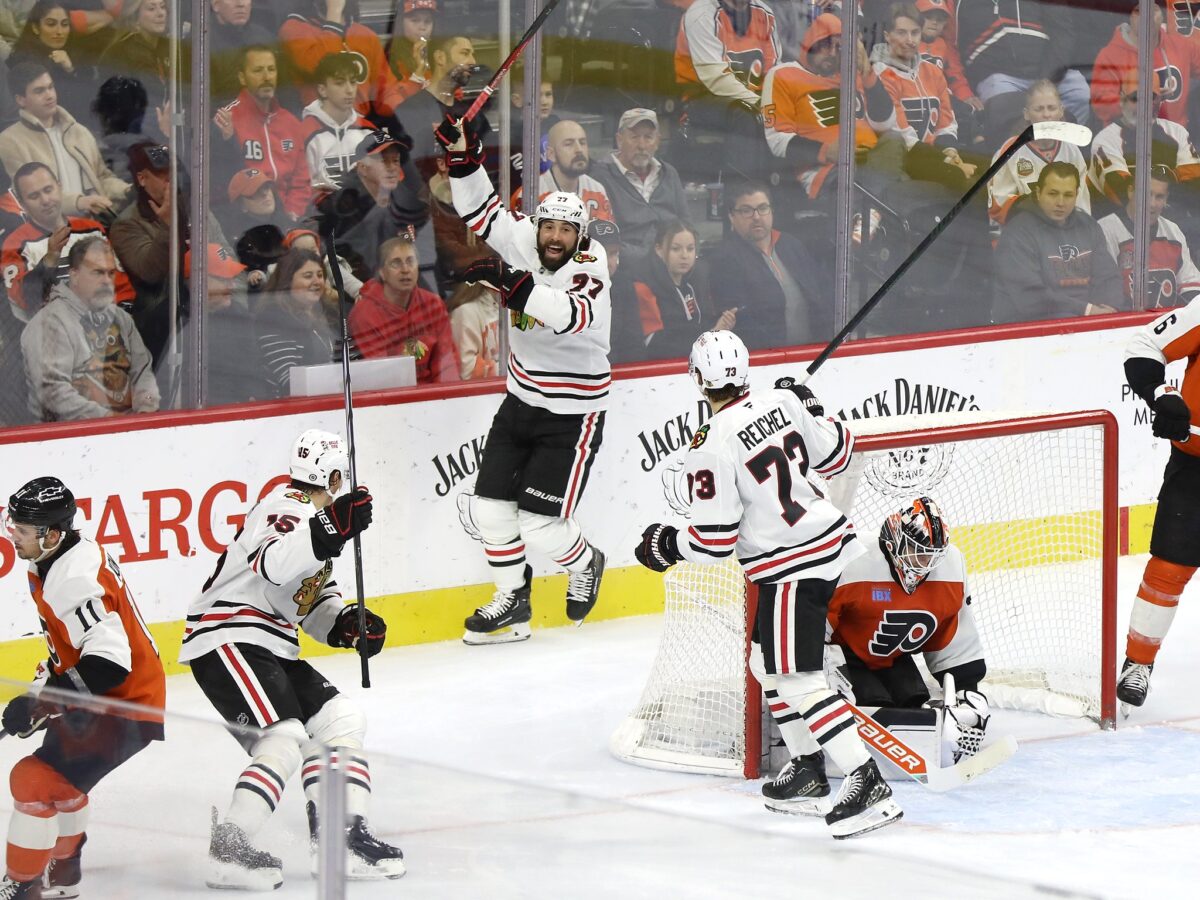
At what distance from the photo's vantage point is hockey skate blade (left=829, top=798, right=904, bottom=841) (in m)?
4.36

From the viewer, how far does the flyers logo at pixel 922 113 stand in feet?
24.2

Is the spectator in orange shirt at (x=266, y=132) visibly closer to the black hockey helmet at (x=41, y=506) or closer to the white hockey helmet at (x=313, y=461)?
the white hockey helmet at (x=313, y=461)

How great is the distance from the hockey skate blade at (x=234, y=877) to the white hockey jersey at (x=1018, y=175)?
5.06 metres

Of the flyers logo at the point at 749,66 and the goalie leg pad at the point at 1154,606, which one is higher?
the flyers logo at the point at 749,66

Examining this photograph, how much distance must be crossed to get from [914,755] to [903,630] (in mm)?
291

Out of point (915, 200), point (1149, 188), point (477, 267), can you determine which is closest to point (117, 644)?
point (477, 267)

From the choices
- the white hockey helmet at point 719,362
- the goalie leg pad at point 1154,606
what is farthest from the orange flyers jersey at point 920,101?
the white hockey helmet at point 719,362

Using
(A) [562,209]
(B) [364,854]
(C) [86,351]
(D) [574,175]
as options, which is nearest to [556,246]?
(A) [562,209]

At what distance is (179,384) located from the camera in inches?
229

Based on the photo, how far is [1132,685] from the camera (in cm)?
544

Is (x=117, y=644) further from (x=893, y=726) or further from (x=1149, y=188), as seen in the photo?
(x=1149, y=188)

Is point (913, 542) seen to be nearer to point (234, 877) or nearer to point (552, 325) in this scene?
point (552, 325)

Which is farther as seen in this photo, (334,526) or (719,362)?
(719,362)

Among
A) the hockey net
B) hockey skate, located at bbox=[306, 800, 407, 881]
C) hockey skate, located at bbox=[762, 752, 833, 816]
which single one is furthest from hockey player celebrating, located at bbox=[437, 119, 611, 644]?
hockey skate, located at bbox=[306, 800, 407, 881]
